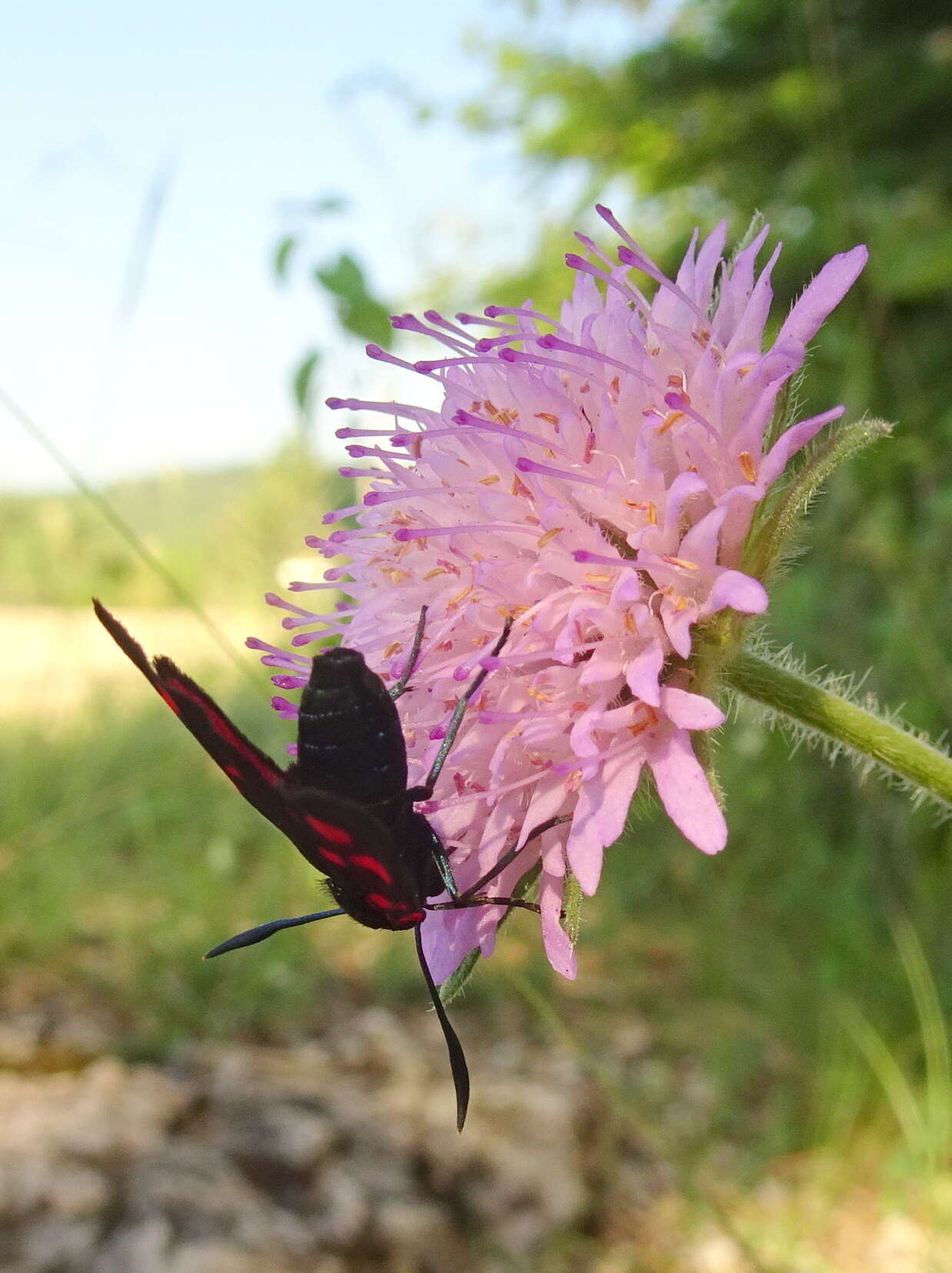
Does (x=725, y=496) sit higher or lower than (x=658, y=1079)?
higher

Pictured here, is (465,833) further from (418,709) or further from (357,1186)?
(357,1186)

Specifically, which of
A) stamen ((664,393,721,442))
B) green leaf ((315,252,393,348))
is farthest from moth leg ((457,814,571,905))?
green leaf ((315,252,393,348))

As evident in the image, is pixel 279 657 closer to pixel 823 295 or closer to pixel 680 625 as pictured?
pixel 680 625

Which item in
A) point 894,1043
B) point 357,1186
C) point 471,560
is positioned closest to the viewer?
point 471,560

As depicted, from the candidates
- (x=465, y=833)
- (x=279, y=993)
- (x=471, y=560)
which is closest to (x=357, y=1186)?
(x=279, y=993)

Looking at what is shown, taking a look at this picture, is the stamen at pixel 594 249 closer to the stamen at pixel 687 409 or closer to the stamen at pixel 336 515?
the stamen at pixel 687 409

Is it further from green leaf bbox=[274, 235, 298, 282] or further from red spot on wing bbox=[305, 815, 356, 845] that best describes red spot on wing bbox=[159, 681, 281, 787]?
green leaf bbox=[274, 235, 298, 282]

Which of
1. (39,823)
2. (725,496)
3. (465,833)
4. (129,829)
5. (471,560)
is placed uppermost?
(725,496)
